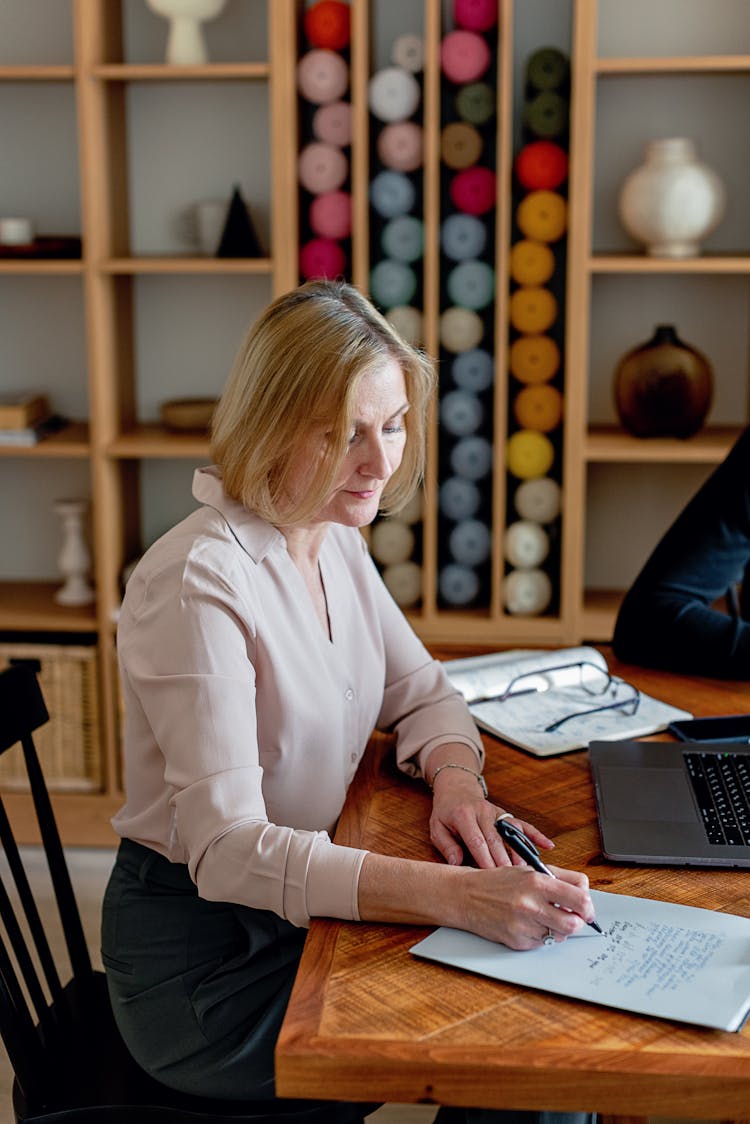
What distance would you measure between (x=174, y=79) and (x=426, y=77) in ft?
2.27

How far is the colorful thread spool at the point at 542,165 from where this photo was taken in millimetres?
3111

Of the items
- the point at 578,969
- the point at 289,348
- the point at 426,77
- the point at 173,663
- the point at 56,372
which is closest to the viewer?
the point at 578,969

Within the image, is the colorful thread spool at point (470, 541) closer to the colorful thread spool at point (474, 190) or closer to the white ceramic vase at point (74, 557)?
the colorful thread spool at point (474, 190)

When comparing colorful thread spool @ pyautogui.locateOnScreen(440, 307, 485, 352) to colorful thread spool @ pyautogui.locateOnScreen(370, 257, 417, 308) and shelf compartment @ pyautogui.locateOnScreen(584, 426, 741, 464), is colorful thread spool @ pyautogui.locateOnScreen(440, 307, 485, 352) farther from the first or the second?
shelf compartment @ pyautogui.locateOnScreen(584, 426, 741, 464)

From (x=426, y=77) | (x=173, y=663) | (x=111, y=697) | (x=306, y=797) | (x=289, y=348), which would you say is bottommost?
(x=111, y=697)

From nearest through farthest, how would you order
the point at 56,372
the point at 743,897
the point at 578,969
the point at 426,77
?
the point at 578,969
the point at 743,897
the point at 426,77
the point at 56,372

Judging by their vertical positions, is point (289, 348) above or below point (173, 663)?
above

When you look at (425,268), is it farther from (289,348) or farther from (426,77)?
(289,348)

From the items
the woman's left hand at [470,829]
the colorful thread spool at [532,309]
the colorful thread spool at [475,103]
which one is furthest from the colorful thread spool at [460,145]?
the woman's left hand at [470,829]

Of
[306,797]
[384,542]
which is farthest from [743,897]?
[384,542]

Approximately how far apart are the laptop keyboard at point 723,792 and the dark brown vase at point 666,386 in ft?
5.30

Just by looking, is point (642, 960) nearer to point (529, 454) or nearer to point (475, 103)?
point (529, 454)

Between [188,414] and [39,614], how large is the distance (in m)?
0.65

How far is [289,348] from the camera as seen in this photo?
163cm
